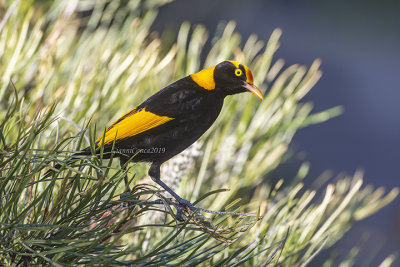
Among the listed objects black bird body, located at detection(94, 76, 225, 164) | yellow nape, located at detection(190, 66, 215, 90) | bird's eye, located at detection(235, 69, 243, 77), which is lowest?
black bird body, located at detection(94, 76, 225, 164)

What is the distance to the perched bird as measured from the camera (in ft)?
1.26

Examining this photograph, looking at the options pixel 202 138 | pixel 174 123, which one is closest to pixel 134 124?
pixel 174 123

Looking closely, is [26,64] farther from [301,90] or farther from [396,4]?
[396,4]

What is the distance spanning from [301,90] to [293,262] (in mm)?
232

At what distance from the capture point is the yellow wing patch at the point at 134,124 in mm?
373

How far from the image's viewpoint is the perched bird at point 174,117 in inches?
15.1

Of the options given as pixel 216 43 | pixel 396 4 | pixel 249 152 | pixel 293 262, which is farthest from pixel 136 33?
pixel 396 4

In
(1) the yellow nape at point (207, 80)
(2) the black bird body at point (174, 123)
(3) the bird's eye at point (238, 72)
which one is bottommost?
(2) the black bird body at point (174, 123)

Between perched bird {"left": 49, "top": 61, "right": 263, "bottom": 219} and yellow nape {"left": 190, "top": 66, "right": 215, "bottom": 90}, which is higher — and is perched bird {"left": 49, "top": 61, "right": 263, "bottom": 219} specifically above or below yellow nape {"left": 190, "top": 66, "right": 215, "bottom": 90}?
below

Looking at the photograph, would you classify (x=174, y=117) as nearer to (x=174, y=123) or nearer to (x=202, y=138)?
(x=174, y=123)

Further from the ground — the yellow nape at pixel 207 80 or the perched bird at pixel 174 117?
the yellow nape at pixel 207 80

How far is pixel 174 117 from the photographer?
0.40 metres

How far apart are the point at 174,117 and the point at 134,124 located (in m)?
0.04

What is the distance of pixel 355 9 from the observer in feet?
5.31
